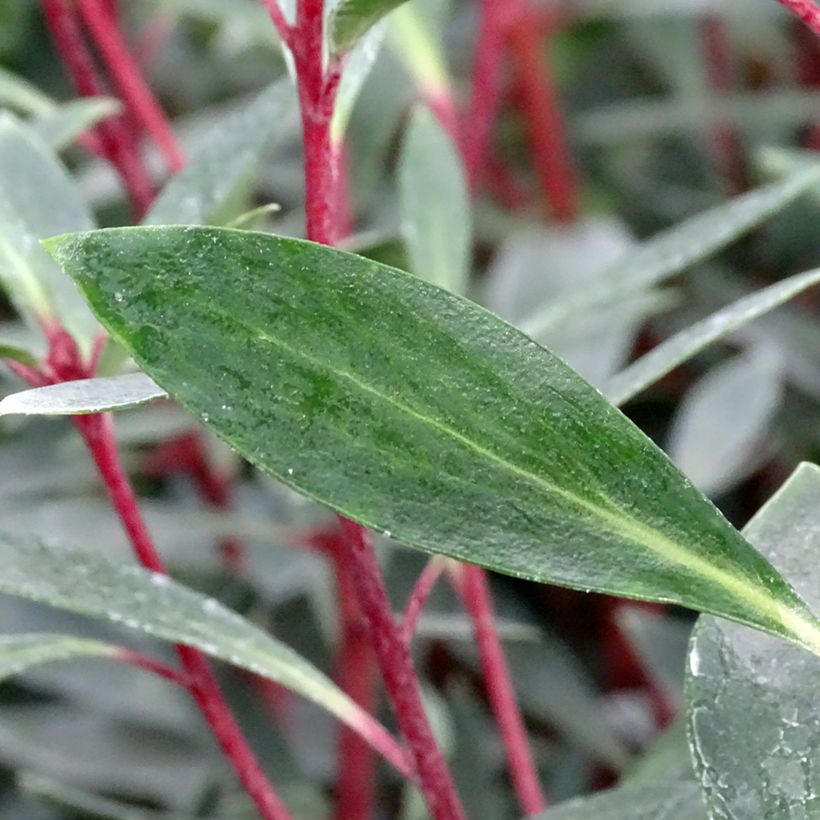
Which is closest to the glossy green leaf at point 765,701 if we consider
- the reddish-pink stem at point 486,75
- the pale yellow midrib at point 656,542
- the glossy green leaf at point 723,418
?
the pale yellow midrib at point 656,542

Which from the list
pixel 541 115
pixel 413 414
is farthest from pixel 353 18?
pixel 541 115

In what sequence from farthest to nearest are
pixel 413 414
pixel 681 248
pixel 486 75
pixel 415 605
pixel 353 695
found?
pixel 486 75 → pixel 353 695 → pixel 681 248 → pixel 415 605 → pixel 413 414

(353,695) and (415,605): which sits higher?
(415,605)

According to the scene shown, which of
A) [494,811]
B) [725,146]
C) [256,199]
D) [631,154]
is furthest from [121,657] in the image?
[631,154]

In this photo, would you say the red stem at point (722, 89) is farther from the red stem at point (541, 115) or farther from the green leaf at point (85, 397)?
the green leaf at point (85, 397)

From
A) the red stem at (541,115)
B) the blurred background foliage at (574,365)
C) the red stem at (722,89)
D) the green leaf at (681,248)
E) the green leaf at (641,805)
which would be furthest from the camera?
the red stem at (722,89)

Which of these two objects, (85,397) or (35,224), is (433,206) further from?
(85,397)

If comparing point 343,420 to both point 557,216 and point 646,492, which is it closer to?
point 646,492
